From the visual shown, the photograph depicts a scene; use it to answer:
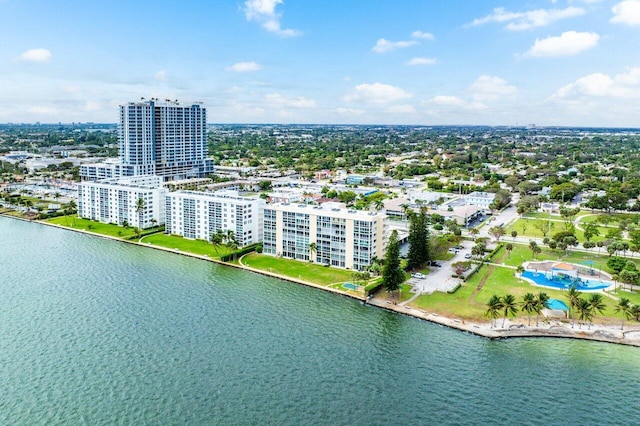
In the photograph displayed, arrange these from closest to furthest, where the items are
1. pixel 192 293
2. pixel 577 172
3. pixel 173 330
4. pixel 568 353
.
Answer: pixel 568 353
pixel 173 330
pixel 192 293
pixel 577 172

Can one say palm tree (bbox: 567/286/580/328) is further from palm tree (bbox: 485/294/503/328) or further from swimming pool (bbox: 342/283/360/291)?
swimming pool (bbox: 342/283/360/291)

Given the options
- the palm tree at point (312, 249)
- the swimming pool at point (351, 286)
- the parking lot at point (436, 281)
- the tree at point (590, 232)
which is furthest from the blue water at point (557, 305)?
the tree at point (590, 232)

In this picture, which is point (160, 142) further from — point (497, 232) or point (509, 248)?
point (509, 248)

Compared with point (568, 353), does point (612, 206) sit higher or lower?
higher

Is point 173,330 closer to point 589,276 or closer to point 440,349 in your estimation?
point 440,349

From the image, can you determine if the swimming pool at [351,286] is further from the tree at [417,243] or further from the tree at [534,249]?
the tree at [534,249]

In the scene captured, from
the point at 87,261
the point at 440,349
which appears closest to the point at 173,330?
the point at 440,349
